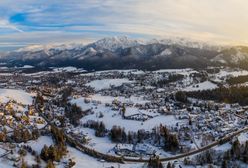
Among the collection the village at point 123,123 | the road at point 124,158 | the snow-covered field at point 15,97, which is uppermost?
the snow-covered field at point 15,97

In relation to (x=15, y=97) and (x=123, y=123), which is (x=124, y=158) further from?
(x=15, y=97)

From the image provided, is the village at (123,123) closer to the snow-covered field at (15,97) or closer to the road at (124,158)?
the snow-covered field at (15,97)

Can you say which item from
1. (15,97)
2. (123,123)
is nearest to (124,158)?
(123,123)

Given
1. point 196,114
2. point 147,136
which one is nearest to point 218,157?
point 147,136

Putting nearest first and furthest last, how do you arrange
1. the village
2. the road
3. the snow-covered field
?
the road, the village, the snow-covered field

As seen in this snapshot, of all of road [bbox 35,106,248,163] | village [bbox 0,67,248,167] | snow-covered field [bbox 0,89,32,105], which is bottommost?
road [bbox 35,106,248,163]

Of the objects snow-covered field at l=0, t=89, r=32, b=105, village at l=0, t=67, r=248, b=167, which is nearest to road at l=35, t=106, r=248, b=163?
village at l=0, t=67, r=248, b=167

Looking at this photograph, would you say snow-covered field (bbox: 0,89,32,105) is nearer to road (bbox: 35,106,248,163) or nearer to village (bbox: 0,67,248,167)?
village (bbox: 0,67,248,167)

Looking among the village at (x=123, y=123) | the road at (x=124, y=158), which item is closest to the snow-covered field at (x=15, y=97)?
the village at (x=123, y=123)

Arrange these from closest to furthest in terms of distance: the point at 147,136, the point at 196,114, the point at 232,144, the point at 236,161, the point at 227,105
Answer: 1. the point at 236,161
2. the point at 232,144
3. the point at 147,136
4. the point at 196,114
5. the point at 227,105

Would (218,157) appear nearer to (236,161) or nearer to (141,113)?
(236,161)

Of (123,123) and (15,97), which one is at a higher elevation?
(15,97)
